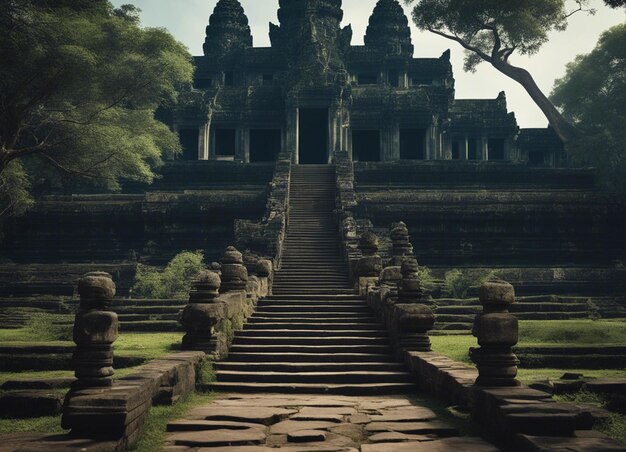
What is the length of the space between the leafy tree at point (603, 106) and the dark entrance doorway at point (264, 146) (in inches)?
605

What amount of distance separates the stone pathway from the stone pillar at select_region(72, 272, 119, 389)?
35.1 inches

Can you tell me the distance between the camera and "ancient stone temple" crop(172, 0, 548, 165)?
3266 centimetres

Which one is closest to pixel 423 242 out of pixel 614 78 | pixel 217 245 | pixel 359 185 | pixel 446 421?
pixel 359 185

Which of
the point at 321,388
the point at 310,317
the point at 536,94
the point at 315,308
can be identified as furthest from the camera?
the point at 536,94

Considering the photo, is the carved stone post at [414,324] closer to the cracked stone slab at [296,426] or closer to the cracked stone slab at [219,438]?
the cracked stone slab at [296,426]

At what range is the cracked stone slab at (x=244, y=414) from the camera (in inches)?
275

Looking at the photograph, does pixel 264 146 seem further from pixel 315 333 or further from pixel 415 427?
pixel 415 427

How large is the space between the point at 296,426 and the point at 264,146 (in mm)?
32045

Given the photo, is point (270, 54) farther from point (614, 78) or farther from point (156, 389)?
point (156, 389)

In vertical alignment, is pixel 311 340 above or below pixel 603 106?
below

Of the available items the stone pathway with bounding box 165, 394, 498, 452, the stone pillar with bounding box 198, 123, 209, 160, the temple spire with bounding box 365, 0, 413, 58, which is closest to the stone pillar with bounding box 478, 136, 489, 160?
the temple spire with bounding box 365, 0, 413, 58

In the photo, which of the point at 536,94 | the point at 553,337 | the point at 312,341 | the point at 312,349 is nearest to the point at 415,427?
the point at 312,349

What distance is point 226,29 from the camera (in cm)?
4716

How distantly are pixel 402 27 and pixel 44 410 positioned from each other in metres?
43.5
